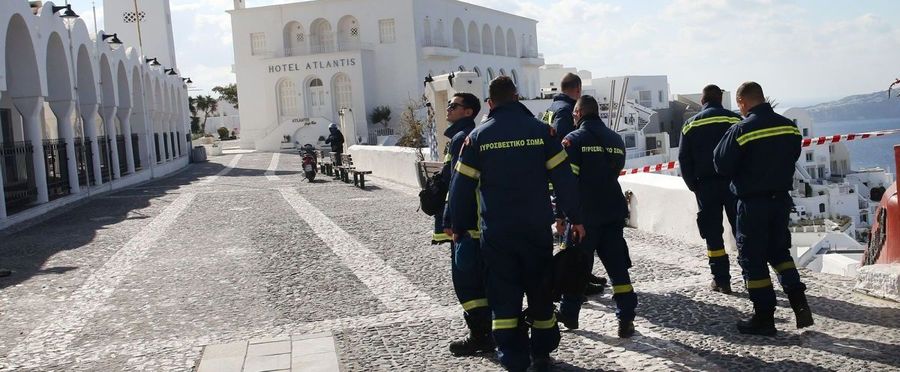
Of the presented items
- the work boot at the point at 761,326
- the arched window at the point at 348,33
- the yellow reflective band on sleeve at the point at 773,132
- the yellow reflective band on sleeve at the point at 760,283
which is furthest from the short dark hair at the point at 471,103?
the arched window at the point at 348,33

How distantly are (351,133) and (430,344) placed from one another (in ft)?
121

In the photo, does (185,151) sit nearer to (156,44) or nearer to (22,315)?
(156,44)

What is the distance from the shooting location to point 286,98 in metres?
63.5

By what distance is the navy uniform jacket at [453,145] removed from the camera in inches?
235

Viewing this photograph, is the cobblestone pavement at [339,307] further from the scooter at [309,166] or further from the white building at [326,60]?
the white building at [326,60]

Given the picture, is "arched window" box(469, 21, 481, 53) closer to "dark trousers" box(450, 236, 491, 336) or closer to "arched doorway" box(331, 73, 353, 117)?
"arched doorway" box(331, 73, 353, 117)

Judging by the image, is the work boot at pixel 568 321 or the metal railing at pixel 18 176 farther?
the metal railing at pixel 18 176

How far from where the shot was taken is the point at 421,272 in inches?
352

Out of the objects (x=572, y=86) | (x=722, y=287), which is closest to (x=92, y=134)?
(x=572, y=86)

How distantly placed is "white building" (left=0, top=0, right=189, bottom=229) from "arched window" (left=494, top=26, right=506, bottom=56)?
148 feet

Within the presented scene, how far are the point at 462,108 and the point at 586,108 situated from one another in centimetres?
91

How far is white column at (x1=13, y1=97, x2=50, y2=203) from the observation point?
1972cm

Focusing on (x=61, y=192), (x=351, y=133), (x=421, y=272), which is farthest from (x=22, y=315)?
(x=351, y=133)

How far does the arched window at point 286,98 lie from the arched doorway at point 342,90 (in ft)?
10.4
